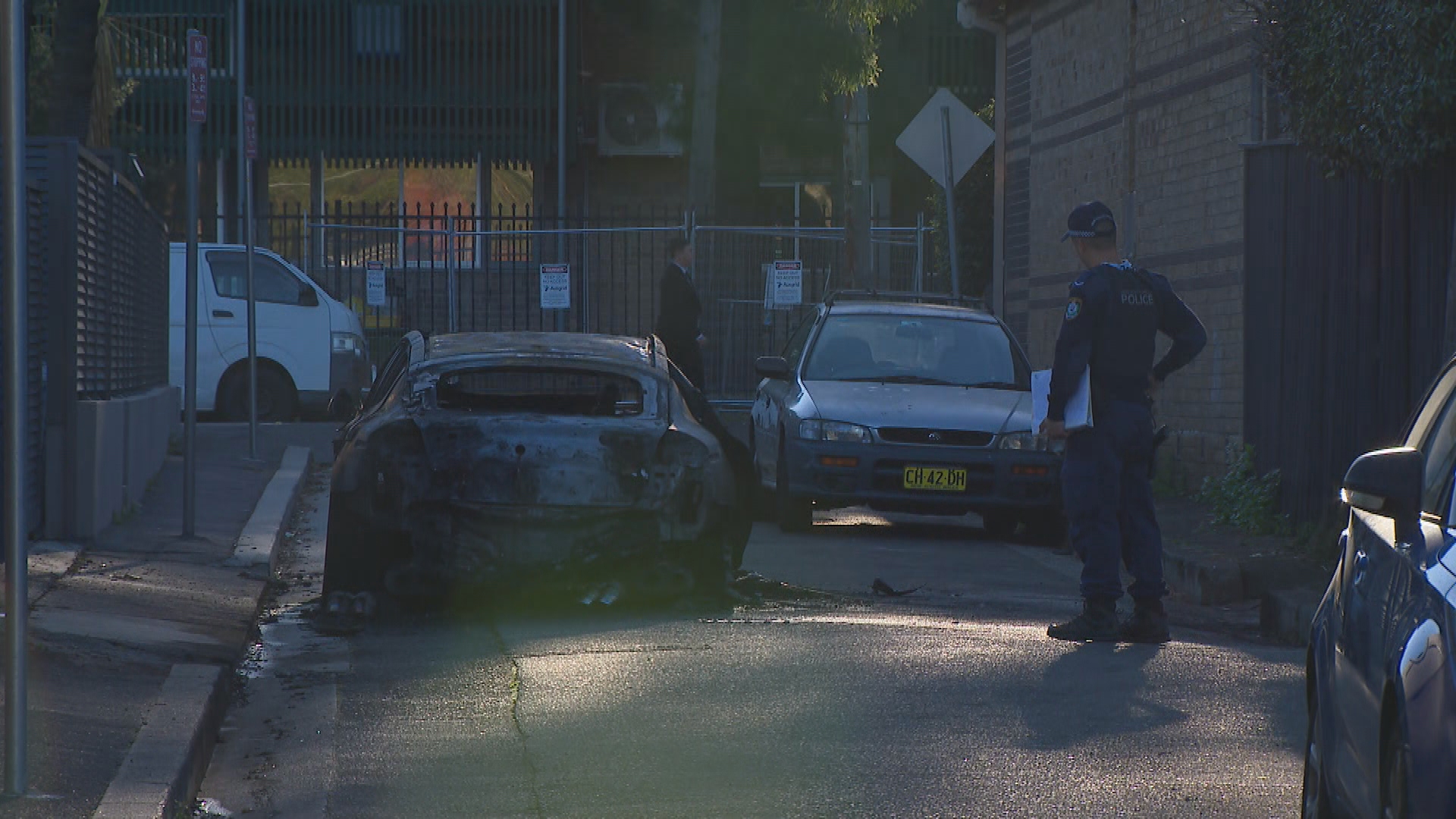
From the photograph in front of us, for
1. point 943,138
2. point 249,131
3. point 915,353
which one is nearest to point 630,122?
point 943,138

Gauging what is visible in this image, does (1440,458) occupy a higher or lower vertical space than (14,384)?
lower

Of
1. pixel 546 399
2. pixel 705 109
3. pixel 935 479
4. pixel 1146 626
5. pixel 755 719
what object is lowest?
pixel 755 719

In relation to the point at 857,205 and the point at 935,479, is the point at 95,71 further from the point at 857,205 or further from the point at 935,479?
the point at 857,205

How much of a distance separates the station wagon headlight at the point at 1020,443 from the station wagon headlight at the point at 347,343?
1012 cm

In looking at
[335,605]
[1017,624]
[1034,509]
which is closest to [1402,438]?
[1017,624]

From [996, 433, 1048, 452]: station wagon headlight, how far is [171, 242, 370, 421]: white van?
9.89 metres

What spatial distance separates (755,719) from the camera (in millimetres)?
6863

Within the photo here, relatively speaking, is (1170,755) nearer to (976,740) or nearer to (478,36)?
(976,740)

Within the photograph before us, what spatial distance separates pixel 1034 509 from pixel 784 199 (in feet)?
72.0

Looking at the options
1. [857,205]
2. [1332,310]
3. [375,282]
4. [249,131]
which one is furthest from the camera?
[857,205]

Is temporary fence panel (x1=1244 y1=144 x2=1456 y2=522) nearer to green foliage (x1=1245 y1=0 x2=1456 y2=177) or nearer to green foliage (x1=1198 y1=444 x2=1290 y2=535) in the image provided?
green foliage (x1=1198 y1=444 x2=1290 y2=535)

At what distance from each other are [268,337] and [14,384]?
53.2ft

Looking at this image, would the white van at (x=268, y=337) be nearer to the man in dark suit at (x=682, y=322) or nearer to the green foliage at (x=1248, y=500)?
the man in dark suit at (x=682, y=322)

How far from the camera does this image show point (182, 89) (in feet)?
109
